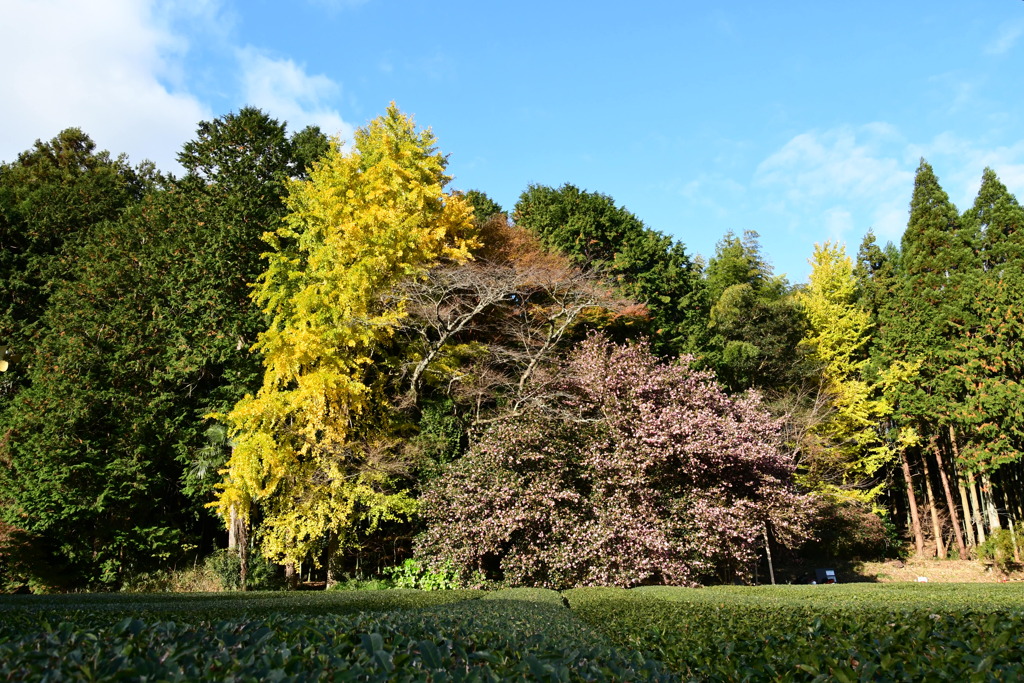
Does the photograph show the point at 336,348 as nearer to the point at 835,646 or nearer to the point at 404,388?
the point at 404,388

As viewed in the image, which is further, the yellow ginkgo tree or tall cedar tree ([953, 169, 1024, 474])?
tall cedar tree ([953, 169, 1024, 474])

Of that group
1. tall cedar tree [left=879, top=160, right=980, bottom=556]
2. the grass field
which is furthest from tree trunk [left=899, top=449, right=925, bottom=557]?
the grass field

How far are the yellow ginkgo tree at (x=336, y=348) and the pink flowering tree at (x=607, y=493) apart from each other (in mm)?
1932

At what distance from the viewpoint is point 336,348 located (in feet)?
50.1


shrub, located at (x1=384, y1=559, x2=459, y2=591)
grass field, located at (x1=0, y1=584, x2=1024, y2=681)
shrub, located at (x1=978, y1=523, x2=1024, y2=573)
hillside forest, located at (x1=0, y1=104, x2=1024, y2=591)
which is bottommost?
shrub, located at (x1=978, y1=523, x2=1024, y2=573)

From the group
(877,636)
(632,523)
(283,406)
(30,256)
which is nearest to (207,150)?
(30,256)

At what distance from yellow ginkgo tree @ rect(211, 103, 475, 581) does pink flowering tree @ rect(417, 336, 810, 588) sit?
6.34ft

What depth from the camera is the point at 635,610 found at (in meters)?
7.87

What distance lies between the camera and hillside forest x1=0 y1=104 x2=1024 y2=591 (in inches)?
587

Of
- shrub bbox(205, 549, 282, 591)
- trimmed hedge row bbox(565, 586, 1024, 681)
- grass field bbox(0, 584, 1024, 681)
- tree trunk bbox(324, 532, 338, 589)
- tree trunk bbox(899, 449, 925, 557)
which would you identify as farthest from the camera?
tree trunk bbox(899, 449, 925, 557)

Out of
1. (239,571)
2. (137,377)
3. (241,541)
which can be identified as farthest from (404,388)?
(137,377)

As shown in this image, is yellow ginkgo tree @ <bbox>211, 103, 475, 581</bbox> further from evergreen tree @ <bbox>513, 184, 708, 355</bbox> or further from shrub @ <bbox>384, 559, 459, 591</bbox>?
evergreen tree @ <bbox>513, 184, 708, 355</bbox>

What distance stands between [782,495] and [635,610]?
10.2 meters

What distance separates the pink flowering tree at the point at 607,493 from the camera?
14.4 meters
